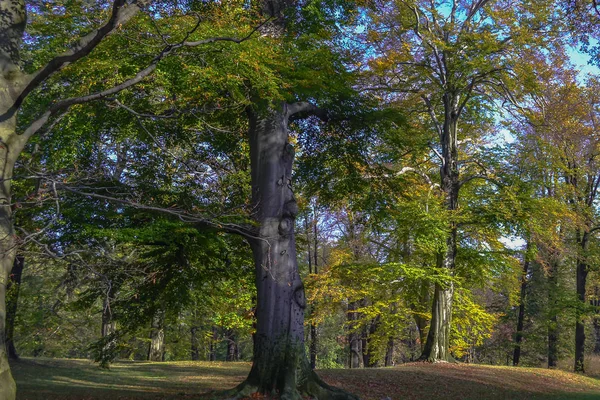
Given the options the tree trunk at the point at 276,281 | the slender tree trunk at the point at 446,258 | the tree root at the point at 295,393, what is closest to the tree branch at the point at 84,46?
the tree trunk at the point at 276,281

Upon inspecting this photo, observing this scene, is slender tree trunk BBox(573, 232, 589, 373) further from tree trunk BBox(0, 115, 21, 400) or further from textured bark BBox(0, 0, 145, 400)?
tree trunk BBox(0, 115, 21, 400)

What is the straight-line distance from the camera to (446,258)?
18422 millimetres

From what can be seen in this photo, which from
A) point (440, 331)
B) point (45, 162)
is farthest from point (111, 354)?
point (440, 331)

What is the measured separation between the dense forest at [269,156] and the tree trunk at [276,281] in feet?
0.14

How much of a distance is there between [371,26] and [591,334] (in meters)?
37.9

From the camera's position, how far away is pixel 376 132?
13008 millimetres

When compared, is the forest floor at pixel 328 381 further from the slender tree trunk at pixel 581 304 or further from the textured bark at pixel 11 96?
the slender tree trunk at pixel 581 304

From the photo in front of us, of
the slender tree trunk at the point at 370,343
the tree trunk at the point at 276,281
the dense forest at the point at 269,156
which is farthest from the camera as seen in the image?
the slender tree trunk at the point at 370,343

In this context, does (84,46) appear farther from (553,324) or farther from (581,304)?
(553,324)

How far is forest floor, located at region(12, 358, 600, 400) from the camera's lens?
11.7 m

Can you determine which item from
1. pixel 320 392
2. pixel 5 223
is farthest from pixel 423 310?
pixel 5 223

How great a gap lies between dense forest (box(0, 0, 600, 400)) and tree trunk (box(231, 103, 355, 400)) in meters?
0.04

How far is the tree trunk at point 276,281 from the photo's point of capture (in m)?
9.61

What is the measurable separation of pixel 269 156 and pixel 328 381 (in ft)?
19.3
